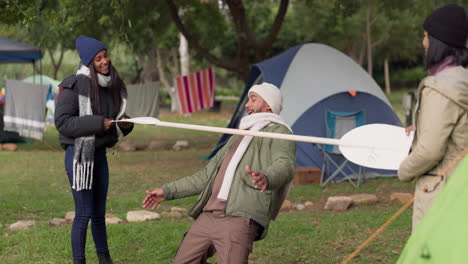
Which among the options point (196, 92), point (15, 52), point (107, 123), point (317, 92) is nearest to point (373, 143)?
point (107, 123)

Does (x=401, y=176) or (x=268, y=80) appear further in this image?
(x=268, y=80)

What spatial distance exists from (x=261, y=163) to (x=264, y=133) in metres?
0.26

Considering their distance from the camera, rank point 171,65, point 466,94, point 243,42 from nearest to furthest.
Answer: point 466,94
point 243,42
point 171,65

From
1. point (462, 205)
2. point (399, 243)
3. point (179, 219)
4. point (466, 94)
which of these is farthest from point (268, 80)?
point (462, 205)

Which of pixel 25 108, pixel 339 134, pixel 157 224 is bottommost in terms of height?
pixel 25 108

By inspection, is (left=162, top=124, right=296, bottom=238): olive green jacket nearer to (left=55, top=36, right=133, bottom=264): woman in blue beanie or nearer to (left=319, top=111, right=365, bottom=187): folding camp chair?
(left=55, top=36, right=133, bottom=264): woman in blue beanie

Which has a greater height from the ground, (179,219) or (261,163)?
(261,163)

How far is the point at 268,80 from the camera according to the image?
33.6 ft

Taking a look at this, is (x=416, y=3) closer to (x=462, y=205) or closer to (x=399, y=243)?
(x=399, y=243)

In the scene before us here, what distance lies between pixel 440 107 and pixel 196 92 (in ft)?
53.8

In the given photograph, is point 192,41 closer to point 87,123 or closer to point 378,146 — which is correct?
point 87,123

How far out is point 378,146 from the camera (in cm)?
333

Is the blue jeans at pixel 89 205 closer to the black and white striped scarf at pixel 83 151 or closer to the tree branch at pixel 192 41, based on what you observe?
the black and white striped scarf at pixel 83 151

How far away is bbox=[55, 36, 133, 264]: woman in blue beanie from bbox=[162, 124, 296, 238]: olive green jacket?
918 millimetres
